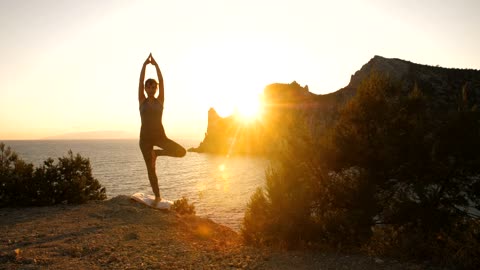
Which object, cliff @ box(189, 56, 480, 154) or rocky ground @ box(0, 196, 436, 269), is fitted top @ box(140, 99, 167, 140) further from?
cliff @ box(189, 56, 480, 154)

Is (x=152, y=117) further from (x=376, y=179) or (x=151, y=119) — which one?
(x=376, y=179)

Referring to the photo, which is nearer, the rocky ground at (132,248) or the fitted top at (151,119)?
the rocky ground at (132,248)

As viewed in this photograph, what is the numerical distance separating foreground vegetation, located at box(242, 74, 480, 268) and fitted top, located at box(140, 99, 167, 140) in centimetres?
315

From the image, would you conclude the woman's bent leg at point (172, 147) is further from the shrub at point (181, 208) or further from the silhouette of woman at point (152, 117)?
the shrub at point (181, 208)

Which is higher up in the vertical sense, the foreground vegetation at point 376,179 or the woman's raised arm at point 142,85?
the woman's raised arm at point 142,85

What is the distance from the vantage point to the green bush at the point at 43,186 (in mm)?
12753

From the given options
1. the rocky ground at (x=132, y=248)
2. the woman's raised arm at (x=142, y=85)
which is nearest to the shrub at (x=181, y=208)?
the rocky ground at (x=132, y=248)

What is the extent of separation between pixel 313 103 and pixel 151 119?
105 m

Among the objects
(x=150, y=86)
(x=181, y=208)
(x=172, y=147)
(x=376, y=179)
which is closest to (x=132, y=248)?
(x=172, y=147)

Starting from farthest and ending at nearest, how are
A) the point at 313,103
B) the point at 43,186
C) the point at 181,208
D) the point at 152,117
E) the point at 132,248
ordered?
the point at 313,103 → the point at 43,186 → the point at 181,208 → the point at 152,117 → the point at 132,248

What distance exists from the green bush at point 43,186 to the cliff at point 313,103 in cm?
761

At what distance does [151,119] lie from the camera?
9.05m

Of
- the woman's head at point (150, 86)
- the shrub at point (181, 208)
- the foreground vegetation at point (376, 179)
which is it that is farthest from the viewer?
the shrub at point (181, 208)

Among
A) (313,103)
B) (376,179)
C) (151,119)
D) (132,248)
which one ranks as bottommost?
(132,248)
